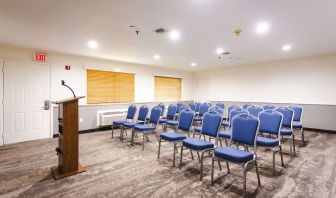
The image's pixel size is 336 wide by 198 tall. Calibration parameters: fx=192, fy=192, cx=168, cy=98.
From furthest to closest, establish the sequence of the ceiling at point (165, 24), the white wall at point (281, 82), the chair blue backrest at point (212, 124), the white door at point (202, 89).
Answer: the white door at point (202, 89) → the white wall at point (281, 82) → the chair blue backrest at point (212, 124) → the ceiling at point (165, 24)

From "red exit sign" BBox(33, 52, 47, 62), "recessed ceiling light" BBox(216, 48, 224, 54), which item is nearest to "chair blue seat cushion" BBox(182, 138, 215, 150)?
"recessed ceiling light" BBox(216, 48, 224, 54)

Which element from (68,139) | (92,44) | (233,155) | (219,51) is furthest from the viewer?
(219,51)

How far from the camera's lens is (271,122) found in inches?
135

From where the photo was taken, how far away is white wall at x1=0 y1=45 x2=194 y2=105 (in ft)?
16.3

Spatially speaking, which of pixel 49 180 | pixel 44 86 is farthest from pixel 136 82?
pixel 49 180

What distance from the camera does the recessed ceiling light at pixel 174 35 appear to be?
3.75 m

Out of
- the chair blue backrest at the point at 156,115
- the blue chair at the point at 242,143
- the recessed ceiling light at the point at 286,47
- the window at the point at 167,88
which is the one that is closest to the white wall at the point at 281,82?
the window at the point at 167,88

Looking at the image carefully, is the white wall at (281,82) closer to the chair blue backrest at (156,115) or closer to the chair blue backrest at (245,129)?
the chair blue backrest at (156,115)

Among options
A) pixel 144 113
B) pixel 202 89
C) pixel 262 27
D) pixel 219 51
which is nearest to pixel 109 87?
pixel 144 113

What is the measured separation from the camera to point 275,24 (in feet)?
10.8

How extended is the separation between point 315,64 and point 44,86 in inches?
327

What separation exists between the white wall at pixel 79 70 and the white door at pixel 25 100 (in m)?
0.20

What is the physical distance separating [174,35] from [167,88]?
493cm

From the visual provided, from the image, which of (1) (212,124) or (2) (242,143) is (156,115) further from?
(2) (242,143)
